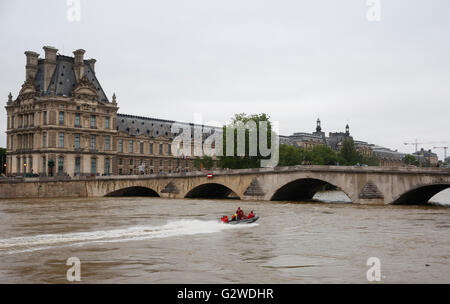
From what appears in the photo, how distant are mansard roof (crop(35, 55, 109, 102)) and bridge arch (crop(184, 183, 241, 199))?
44320 millimetres

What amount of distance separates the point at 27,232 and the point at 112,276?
1442 centimetres

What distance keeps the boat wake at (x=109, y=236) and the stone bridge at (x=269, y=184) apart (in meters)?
22.4

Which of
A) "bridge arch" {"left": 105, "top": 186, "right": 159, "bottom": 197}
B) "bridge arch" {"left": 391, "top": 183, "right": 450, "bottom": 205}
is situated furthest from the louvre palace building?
"bridge arch" {"left": 391, "top": 183, "right": 450, "bottom": 205}

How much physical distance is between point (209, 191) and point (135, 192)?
54.3 ft

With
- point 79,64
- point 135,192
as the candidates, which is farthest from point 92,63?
point 135,192

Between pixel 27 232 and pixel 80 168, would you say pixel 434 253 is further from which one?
pixel 80 168

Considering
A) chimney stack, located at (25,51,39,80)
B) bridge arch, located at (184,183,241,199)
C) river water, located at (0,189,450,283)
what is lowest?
river water, located at (0,189,450,283)

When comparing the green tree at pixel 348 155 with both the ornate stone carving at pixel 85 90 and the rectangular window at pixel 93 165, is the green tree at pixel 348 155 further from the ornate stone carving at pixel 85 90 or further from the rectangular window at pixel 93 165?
the ornate stone carving at pixel 85 90

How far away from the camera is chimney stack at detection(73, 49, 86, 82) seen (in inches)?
4227

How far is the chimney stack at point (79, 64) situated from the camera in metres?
107

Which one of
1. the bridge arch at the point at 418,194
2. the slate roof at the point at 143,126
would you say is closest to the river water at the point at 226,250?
the bridge arch at the point at 418,194

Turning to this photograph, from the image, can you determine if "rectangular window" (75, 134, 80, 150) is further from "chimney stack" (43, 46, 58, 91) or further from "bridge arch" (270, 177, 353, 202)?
"bridge arch" (270, 177, 353, 202)

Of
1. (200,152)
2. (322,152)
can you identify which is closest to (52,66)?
(200,152)

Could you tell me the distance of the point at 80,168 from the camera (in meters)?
104
